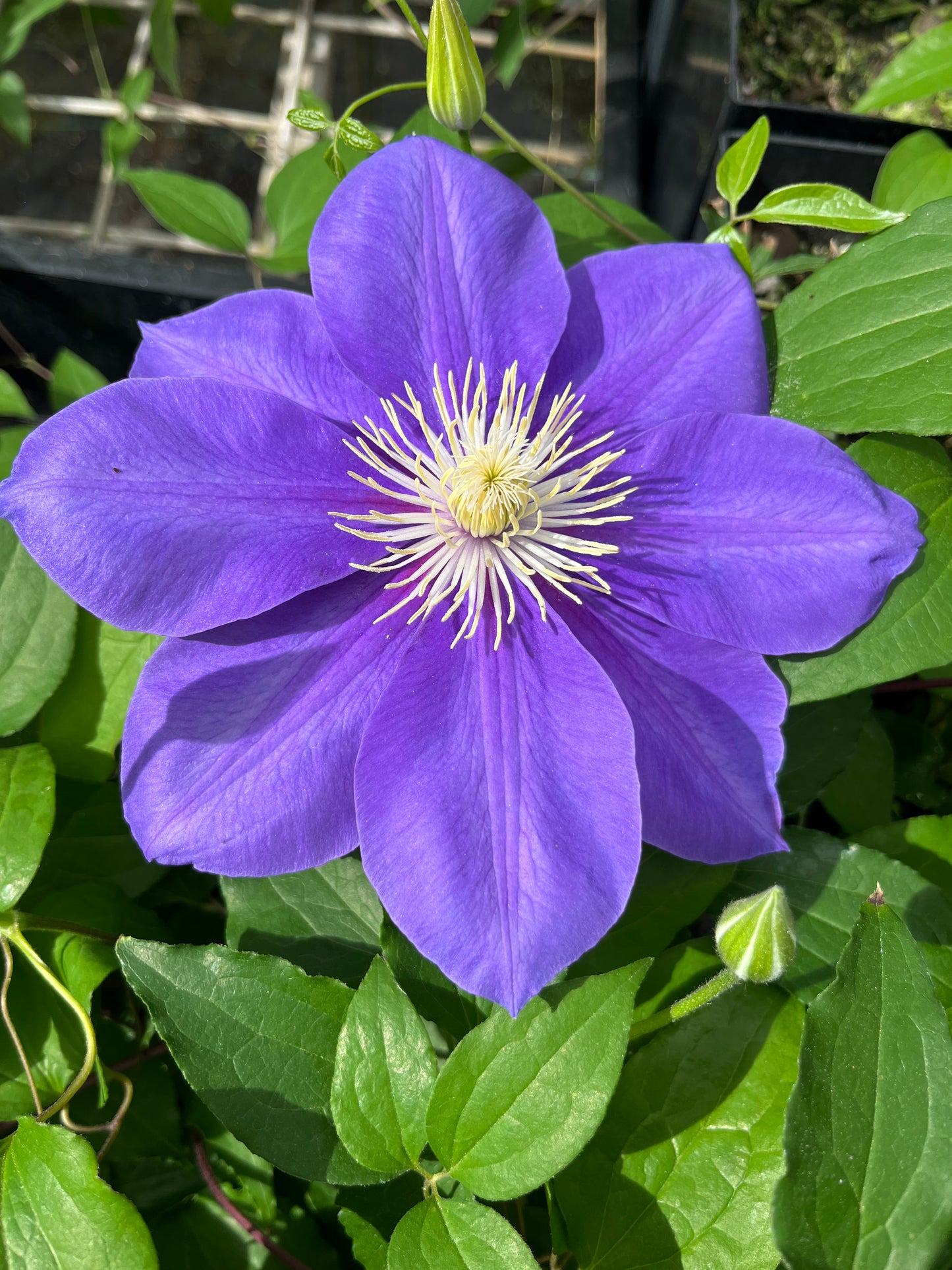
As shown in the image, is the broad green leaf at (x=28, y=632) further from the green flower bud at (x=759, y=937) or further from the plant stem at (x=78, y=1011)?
the green flower bud at (x=759, y=937)

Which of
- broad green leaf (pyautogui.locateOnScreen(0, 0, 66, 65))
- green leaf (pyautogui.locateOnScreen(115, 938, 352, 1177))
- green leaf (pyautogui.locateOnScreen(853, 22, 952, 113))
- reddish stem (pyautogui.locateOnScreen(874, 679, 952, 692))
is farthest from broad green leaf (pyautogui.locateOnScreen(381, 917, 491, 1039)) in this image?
broad green leaf (pyautogui.locateOnScreen(0, 0, 66, 65))

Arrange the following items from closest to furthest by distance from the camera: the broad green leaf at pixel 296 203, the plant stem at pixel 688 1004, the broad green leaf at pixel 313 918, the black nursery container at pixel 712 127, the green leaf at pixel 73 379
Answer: the plant stem at pixel 688 1004 < the broad green leaf at pixel 313 918 < the broad green leaf at pixel 296 203 < the green leaf at pixel 73 379 < the black nursery container at pixel 712 127

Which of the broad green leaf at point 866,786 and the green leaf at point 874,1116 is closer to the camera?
the green leaf at point 874,1116

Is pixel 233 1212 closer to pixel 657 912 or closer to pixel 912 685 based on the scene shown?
pixel 657 912

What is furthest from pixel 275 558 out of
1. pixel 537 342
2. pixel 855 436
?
pixel 855 436

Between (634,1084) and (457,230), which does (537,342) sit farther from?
(634,1084)

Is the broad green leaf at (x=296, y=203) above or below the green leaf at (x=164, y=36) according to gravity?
below

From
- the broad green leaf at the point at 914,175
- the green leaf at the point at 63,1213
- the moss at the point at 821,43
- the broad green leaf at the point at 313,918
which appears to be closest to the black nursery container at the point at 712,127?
the moss at the point at 821,43

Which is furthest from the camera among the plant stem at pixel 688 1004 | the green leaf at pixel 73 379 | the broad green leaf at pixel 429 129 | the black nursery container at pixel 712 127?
the black nursery container at pixel 712 127

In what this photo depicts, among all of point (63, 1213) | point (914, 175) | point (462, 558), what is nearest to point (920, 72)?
point (914, 175)
